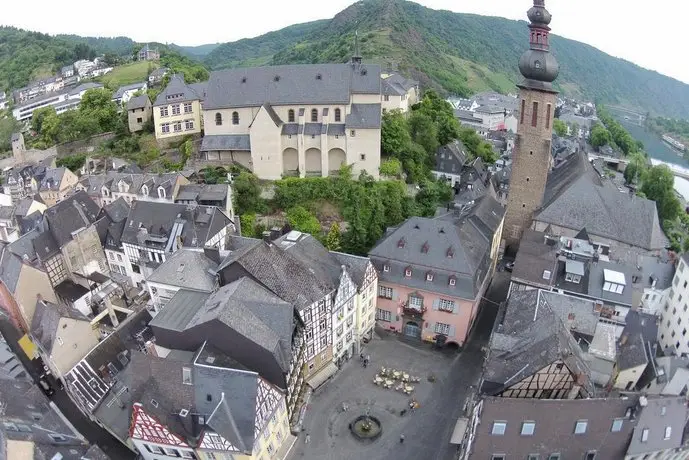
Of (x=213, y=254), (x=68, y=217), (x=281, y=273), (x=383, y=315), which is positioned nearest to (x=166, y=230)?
(x=213, y=254)

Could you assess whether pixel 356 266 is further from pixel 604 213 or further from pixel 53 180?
pixel 53 180

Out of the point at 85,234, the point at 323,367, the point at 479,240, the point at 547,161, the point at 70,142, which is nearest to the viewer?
the point at 323,367

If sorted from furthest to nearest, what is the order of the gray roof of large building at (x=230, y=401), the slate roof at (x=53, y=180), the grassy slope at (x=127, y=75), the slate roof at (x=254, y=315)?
the grassy slope at (x=127, y=75) → the slate roof at (x=53, y=180) → the slate roof at (x=254, y=315) → the gray roof of large building at (x=230, y=401)

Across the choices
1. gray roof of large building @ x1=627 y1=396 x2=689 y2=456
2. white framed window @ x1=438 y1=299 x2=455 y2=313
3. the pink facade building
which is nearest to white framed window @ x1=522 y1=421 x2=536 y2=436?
gray roof of large building @ x1=627 y1=396 x2=689 y2=456

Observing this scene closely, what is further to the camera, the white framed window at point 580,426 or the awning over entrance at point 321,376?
the awning over entrance at point 321,376

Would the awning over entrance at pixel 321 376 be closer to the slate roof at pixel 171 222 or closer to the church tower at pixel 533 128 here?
the slate roof at pixel 171 222

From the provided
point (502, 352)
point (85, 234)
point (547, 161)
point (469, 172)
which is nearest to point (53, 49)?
point (85, 234)

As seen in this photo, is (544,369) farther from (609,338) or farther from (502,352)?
(609,338)

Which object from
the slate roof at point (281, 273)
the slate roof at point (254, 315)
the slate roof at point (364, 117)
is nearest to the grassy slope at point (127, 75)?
the slate roof at point (364, 117)
